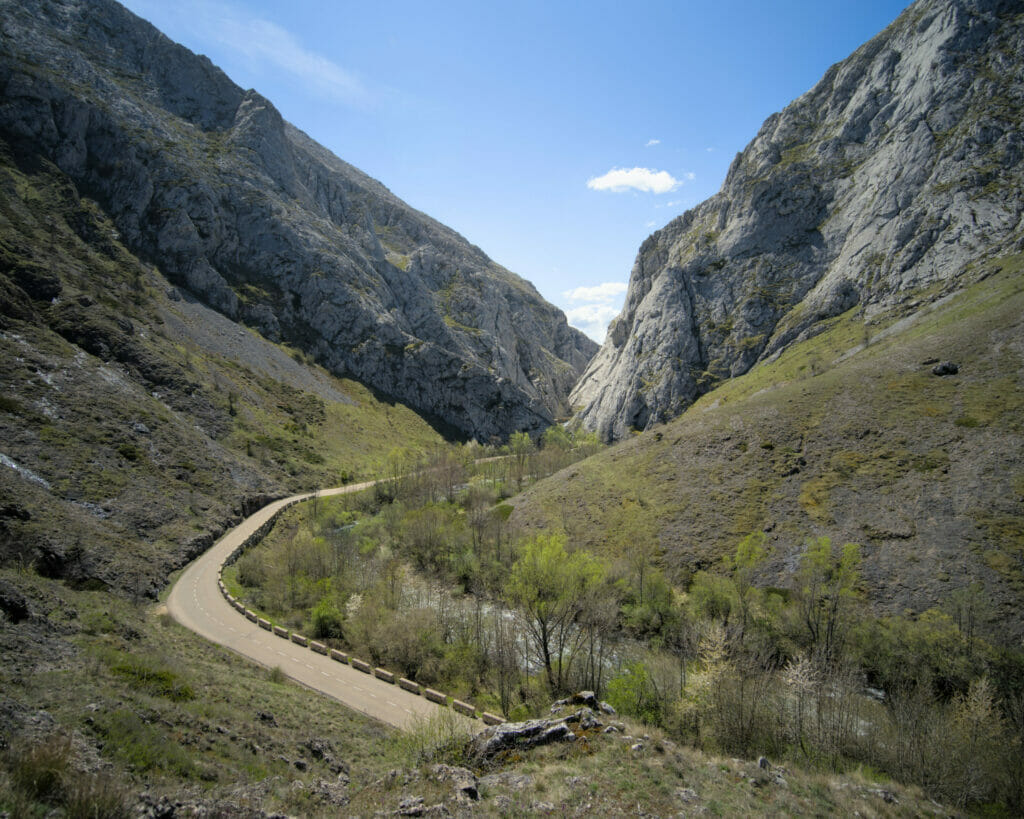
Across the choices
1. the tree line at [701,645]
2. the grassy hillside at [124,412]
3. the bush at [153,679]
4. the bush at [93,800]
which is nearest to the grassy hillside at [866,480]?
the tree line at [701,645]

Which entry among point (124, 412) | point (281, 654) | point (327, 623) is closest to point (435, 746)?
point (281, 654)

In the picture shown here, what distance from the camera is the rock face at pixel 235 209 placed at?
108m

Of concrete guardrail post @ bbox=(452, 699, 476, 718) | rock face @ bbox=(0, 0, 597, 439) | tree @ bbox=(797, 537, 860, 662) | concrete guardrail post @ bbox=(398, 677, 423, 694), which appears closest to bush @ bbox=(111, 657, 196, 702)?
concrete guardrail post @ bbox=(398, 677, 423, 694)

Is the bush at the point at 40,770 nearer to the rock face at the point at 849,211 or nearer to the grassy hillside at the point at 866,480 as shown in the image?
the grassy hillside at the point at 866,480

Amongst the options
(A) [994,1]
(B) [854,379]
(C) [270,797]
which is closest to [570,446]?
(B) [854,379]

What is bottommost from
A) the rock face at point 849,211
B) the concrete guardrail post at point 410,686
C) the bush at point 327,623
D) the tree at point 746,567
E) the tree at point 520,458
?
the bush at point 327,623

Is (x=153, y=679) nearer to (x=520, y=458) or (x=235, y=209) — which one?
(x=520, y=458)

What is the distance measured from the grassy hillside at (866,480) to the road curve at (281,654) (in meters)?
29.9

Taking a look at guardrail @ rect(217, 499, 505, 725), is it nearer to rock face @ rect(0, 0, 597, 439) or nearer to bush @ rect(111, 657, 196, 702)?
bush @ rect(111, 657, 196, 702)

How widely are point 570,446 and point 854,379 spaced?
2609 inches

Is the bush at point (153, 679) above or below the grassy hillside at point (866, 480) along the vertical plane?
below

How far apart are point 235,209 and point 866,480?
158m

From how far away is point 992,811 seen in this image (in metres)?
18.1

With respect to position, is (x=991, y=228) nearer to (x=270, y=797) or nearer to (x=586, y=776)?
(x=586, y=776)
